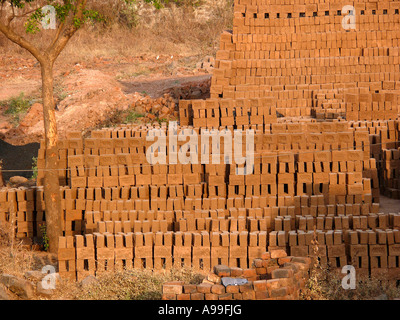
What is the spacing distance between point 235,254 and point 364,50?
8913 millimetres

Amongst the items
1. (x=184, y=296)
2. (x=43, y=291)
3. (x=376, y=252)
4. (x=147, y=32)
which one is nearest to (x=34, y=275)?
(x=43, y=291)

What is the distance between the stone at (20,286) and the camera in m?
9.84

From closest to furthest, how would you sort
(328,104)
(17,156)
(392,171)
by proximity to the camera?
1. (392,171)
2. (328,104)
3. (17,156)

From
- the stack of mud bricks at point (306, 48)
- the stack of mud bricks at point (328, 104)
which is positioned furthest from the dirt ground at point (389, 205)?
the stack of mud bricks at point (306, 48)

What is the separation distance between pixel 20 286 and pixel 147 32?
911 inches

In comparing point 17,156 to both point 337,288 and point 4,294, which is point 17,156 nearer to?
point 4,294

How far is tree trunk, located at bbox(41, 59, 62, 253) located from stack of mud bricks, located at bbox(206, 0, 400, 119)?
6.11m

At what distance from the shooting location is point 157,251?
11148 millimetres

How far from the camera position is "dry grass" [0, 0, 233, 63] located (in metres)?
29.5

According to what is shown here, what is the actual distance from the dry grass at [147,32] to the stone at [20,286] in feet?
61.9

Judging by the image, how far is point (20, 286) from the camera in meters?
9.88

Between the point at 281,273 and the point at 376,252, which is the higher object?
the point at 281,273

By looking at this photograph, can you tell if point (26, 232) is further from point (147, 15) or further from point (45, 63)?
point (147, 15)

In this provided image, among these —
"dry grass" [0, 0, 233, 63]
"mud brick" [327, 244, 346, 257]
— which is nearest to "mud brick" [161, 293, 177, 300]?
"mud brick" [327, 244, 346, 257]
